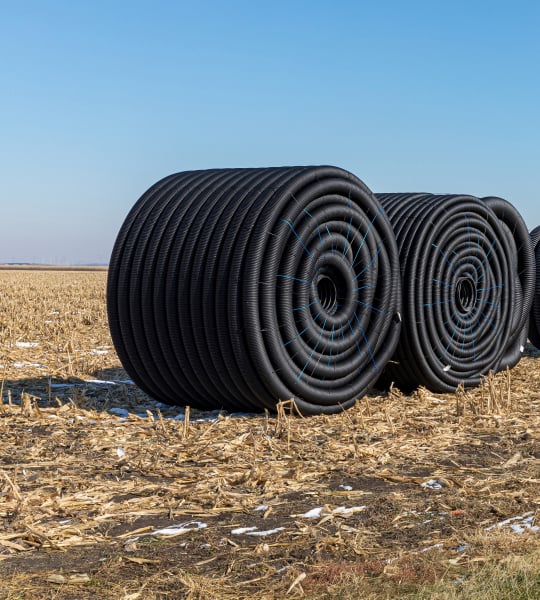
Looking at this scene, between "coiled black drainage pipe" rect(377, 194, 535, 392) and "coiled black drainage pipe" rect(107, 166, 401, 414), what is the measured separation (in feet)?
2.00

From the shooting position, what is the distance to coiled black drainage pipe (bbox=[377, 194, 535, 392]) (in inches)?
390

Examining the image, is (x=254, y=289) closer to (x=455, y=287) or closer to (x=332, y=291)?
(x=332, y=291)

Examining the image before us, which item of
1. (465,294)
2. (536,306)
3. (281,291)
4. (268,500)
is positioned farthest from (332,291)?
(536,306)

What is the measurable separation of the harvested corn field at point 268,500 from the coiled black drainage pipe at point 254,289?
362 millimetres

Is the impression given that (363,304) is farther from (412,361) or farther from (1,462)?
(1,462)

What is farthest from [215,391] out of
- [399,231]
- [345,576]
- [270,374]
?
[345,576]

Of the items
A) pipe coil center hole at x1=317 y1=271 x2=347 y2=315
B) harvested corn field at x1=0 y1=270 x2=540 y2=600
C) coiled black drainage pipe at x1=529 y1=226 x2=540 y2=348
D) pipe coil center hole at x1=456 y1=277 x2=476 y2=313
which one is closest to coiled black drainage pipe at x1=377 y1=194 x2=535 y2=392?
pipe coil center hole at x1=456 y1=277 x2=476 y2=313

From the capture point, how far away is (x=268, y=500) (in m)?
5.58

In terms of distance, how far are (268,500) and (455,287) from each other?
222 inches

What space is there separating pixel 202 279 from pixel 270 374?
1.09m

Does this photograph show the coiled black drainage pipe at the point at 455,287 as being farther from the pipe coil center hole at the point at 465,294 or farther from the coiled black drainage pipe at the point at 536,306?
the coiled black drainage pipe at the point at 536,306

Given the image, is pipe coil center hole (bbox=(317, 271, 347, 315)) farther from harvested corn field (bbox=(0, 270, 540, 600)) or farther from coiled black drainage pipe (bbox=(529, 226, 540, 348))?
coiled black drainage pipe (bbox=(529, 226, 540, 348))

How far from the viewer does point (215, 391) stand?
8.41 meters

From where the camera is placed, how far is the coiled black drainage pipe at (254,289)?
8039mm
